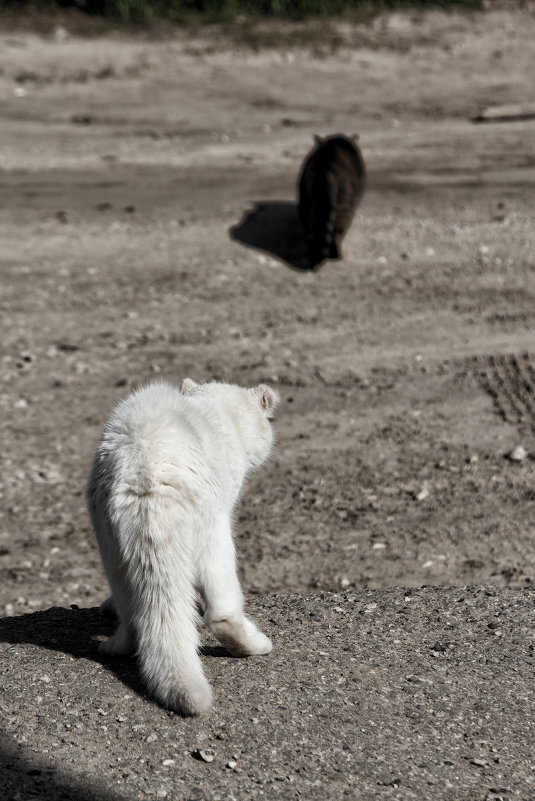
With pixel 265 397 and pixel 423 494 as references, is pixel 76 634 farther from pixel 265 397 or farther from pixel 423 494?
pixel 423 494

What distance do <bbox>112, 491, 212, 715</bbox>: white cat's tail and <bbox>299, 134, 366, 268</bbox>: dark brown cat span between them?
7650 mm

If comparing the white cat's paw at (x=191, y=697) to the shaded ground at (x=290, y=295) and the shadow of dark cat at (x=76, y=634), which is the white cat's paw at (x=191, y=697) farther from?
the shadow of dark cat at (x=76, y=634)

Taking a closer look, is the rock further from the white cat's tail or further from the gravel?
the white cat's tail

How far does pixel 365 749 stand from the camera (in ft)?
14.3

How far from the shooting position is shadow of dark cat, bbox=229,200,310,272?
12.2 m

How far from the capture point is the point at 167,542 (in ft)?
14.8

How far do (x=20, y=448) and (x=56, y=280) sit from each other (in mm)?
3223

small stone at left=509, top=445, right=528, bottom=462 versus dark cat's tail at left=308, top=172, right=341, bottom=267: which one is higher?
dark cat's tail at left=308, top=172, right=341, bottom=267

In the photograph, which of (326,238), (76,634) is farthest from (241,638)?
(326,238)

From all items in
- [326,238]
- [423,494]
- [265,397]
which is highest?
[265,397]

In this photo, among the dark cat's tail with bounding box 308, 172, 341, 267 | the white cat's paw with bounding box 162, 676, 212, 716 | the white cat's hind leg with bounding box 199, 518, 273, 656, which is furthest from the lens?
the dark cat's tail with bounding box 308, 172, 341, 267

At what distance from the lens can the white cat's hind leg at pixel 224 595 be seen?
4746 millimetres

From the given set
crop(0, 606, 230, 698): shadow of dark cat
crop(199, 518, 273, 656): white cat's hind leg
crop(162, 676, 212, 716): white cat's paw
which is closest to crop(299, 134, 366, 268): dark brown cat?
crop(0, 606, 230, 698): shadow of dark cat

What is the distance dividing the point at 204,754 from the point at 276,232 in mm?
8987
